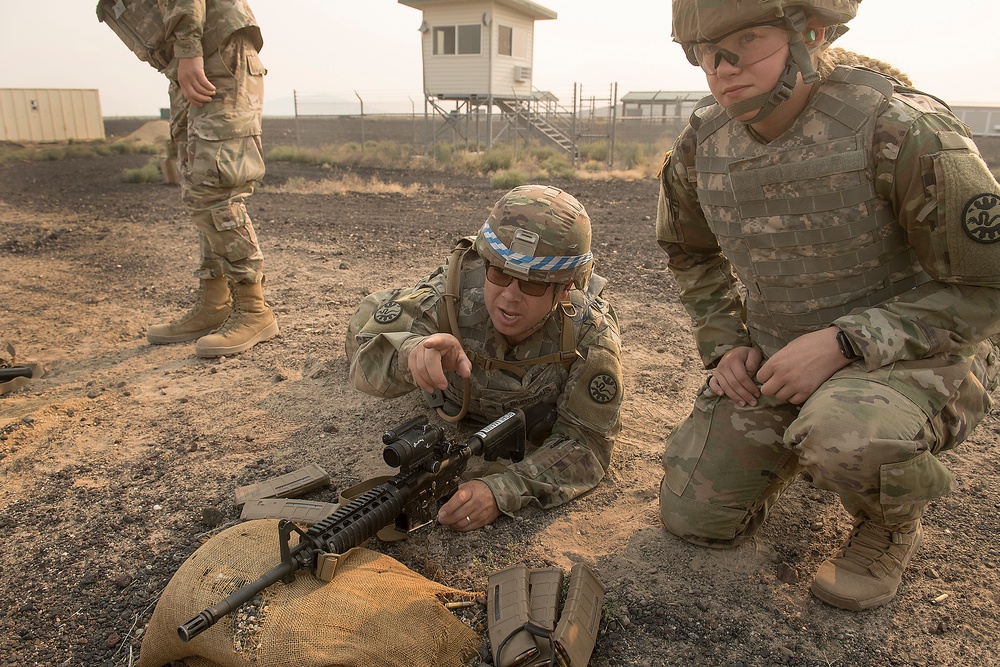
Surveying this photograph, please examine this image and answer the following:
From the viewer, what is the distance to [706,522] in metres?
2.74

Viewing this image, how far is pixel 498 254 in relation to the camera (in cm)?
291

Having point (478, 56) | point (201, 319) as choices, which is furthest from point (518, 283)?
point (478, 56)

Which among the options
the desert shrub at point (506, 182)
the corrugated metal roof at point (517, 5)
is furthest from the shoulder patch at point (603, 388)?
the corrugated metal roof at point (517, 5)

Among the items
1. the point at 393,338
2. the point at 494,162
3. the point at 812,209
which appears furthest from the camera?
the point at 494,162

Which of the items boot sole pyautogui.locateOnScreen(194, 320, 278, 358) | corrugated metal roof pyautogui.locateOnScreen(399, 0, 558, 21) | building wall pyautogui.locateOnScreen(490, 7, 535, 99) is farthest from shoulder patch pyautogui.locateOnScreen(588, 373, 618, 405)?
corrugated metal roof pyautogui.locateOnScreen(399, 0, 558, 21)

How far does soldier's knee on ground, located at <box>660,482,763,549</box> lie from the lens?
8.97 ft

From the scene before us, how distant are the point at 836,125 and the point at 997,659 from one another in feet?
5.83

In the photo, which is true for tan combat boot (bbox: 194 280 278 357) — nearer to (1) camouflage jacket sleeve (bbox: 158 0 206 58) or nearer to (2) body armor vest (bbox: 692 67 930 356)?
(1) camouflage jacket sleeve (bbox: 158 0 206 58)

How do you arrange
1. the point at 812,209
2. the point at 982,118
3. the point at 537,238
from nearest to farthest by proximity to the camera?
1. the point at 812,209
2. the point at 537,238
3. the point at 982,118

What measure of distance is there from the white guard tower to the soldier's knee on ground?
76.5ft

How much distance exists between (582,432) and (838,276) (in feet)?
4.30

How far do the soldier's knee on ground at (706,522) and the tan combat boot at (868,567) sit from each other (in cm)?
33

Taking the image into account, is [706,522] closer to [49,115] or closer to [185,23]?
[185,23]

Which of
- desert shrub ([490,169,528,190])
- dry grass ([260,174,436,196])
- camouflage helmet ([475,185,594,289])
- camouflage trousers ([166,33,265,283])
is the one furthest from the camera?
desert shrub ([490,169,528,190])
